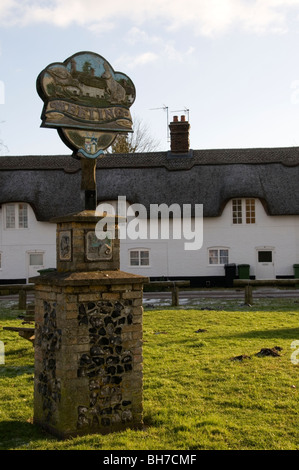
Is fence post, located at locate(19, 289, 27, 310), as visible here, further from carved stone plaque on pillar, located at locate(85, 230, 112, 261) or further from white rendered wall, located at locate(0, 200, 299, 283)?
carved stone plaque on pillar, located at locate(85, 230, 112, 261)

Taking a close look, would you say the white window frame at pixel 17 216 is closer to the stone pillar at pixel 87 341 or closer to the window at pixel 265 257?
the window at pixel 265 257

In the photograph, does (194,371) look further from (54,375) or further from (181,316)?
(181,316)

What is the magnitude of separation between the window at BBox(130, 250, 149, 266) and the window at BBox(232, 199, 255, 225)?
17.2ft

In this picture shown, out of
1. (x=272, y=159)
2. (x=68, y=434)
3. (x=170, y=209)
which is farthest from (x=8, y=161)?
(x=68, y=434)

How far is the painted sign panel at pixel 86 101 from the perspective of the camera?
7020mm

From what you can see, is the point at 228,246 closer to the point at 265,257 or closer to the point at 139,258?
the point at 265,257

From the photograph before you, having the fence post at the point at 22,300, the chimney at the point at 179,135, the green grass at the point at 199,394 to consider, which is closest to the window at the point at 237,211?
the chimney at the point at 179,135

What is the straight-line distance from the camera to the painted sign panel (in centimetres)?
702

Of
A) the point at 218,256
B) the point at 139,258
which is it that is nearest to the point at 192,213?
the point at 218,256

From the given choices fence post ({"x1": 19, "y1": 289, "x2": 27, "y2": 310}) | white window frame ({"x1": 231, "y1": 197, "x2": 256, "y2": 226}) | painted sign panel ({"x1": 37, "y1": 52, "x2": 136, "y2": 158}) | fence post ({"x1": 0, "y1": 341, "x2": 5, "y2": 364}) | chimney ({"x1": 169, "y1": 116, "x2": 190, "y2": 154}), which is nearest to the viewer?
painted sign panel ({"x1": 37, "y1": 52, "x2": 136, "y2": 158})

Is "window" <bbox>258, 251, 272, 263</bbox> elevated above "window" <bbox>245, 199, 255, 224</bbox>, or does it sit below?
below

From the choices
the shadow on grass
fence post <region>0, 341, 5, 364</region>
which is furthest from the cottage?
the shadow on grass

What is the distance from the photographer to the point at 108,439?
622 cm

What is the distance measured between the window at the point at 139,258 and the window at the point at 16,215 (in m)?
6.32
